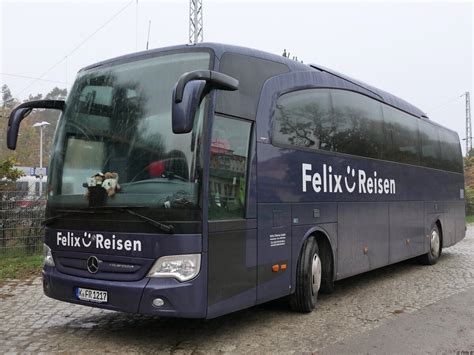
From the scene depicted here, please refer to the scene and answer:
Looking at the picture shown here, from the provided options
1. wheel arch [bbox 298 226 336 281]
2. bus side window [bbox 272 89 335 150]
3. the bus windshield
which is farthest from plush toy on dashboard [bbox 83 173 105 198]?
wheel arch [bbox 298 226 336 281]

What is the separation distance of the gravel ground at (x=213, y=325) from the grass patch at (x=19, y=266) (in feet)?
3.32

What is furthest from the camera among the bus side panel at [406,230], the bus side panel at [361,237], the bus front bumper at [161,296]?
the bus side panel at [406,230]

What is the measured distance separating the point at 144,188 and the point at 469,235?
19.4 m

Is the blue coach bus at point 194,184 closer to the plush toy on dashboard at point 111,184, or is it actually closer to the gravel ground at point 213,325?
the plush toy on dashboard at point 111,184

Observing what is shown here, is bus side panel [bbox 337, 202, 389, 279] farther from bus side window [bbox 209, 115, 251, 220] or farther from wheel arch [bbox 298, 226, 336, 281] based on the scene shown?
bus side window [bbox 209, 115, 251, 220]

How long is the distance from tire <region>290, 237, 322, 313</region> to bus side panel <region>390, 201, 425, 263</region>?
315cm

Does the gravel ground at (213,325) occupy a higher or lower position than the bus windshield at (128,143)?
lower

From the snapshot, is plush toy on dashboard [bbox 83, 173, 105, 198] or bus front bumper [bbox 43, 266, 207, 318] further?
plush toy on dashboard [bbox 83, 173, 105, 198]

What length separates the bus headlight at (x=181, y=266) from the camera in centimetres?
511

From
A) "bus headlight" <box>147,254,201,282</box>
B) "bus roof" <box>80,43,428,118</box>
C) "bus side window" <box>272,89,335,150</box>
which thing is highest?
"bus roof" <box>80,43,428,118</box>

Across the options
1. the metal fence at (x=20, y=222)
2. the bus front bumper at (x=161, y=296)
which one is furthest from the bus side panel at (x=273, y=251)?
the metal fence at (x=20, y=222)

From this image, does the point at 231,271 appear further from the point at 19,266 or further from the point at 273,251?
the point at 19,266

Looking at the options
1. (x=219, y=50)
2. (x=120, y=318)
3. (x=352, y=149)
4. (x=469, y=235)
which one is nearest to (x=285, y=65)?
(x=219, y=50)

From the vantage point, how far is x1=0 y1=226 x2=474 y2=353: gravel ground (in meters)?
5.57
